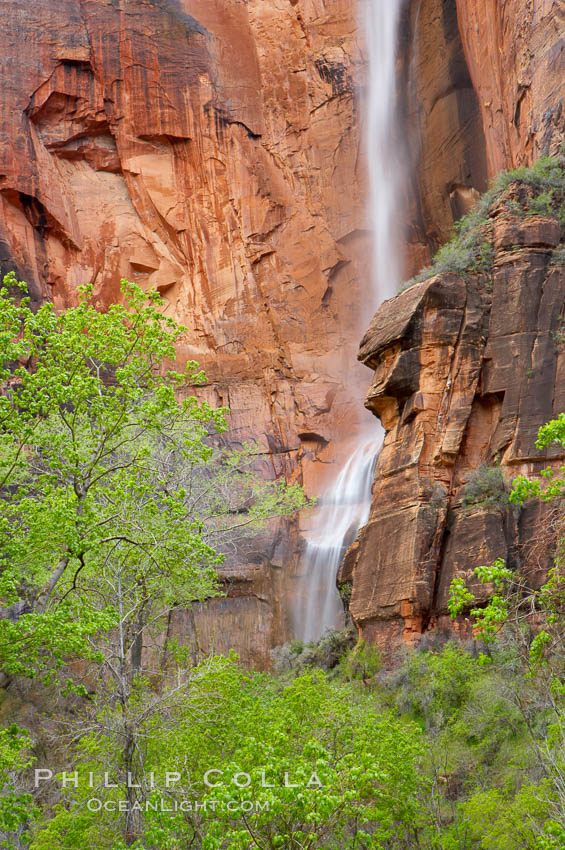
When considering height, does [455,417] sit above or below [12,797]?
above

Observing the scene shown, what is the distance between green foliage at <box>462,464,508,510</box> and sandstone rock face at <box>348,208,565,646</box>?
39 millimetres

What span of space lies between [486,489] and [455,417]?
246 centimetres

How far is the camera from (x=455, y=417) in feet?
75.2

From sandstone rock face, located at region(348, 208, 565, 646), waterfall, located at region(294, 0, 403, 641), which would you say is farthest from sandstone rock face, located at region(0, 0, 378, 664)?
sandstone rock face, located at region(348, 208, 565, 646)

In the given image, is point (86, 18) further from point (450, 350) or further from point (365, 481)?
point (450, 350)

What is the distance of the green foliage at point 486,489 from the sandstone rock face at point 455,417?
0.13 ft

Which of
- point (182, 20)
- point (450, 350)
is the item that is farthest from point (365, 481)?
point (182, 20)

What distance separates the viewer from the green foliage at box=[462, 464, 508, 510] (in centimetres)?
2105

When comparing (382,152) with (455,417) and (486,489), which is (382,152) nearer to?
(455,417)

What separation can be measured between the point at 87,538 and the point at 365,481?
26.4 metres

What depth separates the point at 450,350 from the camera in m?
23.5

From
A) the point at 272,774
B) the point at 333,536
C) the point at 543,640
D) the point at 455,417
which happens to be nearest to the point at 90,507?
the point at 272,774

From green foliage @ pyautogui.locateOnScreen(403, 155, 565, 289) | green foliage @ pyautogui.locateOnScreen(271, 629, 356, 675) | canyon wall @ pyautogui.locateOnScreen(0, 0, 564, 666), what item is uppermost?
canyon wall @ pyautogui.locateOnScreen(0, 0, 564, 666)

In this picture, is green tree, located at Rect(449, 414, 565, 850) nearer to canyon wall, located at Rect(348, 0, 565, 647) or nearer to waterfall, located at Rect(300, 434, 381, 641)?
canyon wall, located at Rect(348, 0, 565, 647)
